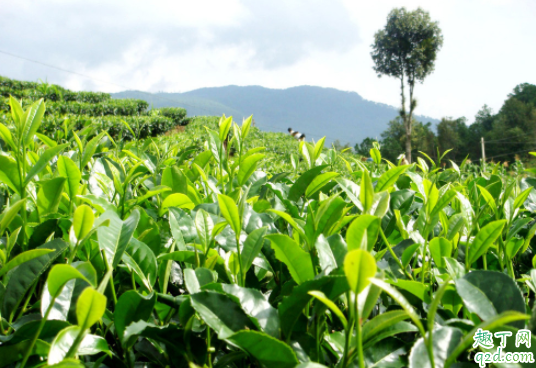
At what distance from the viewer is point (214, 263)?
64cm

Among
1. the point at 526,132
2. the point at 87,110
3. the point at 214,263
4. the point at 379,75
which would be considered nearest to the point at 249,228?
the point at 214,263

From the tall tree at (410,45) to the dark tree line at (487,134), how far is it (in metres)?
8.18

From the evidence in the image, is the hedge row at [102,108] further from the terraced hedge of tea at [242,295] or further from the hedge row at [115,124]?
the terraced hedge of tea at [242,295]

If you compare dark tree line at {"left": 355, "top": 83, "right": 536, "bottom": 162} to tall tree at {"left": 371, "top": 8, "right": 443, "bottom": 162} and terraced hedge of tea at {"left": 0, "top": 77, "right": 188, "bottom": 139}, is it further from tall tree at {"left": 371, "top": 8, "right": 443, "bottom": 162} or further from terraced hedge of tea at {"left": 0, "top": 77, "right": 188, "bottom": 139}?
terraced hedge of tea at {"left": 0, "top": 77, "right": 188, "bottom": 139}

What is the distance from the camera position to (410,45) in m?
35.0

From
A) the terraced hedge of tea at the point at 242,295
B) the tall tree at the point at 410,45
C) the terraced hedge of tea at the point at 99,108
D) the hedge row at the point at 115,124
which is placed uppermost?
the tall tree at the point at 410,45

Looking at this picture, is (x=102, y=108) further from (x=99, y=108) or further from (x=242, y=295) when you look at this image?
(x=242, y=295)

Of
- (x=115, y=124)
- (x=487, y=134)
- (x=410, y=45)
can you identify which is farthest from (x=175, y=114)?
(x=487, y=134)

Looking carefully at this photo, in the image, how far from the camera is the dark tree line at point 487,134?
45.0 m

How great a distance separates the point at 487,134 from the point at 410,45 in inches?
925

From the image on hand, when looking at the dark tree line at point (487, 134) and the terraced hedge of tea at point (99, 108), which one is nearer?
the terraced hedge of tea at point (99, 108)

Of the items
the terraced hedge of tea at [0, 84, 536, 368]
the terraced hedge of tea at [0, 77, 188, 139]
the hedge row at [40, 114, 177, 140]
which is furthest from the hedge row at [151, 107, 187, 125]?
the terraced hedge of tea at [0, 84, 536, 368]

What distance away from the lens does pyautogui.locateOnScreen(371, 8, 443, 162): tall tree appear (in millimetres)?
34062

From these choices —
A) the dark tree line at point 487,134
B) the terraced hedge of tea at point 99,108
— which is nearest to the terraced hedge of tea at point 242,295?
the terraced hedge of tea at point 99,108
